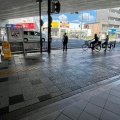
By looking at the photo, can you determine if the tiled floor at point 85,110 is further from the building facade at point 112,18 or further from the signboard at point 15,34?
the building facade at point 112,18

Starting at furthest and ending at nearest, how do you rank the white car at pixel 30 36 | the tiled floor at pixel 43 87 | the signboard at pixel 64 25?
1. the signboard at pixel 64 25
2. the white car at pixel 30 36
3. the tiled floor at pixel 43 87

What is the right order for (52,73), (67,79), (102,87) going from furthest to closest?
(52,73) → (67,79) → (102,87)

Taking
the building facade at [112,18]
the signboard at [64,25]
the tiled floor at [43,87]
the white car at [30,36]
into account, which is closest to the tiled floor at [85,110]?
the tiled floor at [43,87]

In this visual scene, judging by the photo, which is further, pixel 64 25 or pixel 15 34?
pixel 64 25

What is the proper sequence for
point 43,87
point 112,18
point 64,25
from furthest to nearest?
1. point 112,18
2. point 64,25
3. point 43,87

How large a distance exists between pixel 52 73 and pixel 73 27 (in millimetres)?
36923

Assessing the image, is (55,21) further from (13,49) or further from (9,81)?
(9,81)

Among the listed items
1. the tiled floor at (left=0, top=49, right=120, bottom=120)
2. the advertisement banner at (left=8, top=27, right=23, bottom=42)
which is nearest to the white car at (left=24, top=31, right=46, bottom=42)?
the advertisement banner at (left=8, top=27, right=23, bottom=42)

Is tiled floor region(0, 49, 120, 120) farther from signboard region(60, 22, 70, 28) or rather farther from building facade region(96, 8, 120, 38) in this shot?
building facade region(96, 8, 120, 38)

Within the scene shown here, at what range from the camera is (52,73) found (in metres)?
4.78

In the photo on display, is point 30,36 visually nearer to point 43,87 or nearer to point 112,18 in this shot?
point 43,87

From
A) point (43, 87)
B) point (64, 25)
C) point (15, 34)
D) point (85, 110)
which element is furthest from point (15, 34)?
point (64, 25)

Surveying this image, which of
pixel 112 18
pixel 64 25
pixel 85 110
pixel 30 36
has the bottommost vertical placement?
pixel 85 110

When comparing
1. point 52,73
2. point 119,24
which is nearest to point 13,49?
point 52,73
